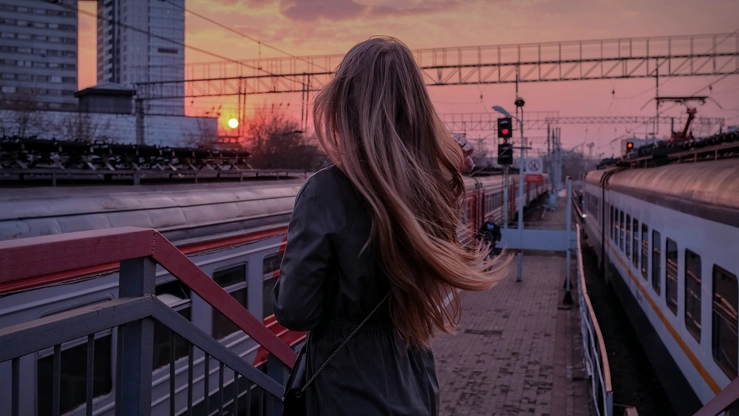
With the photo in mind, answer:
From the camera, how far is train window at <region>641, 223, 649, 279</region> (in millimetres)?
10961

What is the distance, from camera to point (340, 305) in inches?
75.5

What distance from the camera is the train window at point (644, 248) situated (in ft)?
36.0

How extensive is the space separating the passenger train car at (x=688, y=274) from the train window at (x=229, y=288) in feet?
14.7

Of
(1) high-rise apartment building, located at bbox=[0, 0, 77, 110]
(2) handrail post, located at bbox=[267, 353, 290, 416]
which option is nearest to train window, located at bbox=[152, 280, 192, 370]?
(2) handrail post, located at bbox=[267, 353, 290, 416]

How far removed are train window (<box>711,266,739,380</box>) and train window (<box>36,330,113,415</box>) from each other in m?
4.82

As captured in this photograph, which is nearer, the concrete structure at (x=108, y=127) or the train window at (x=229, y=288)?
the train window at (x=229, y=288)

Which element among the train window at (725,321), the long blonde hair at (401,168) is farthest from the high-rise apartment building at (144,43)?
the long blonde hair at (401,168)

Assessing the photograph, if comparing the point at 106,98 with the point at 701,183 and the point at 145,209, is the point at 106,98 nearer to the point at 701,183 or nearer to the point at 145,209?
the point at 145,209

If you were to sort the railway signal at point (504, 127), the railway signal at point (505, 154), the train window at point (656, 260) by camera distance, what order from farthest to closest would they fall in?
1. the railway signal at point (504, 127)
2. the railway signal at point (505, 154)
3. the train window at point (656, 260)

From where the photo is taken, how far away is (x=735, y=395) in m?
2.88

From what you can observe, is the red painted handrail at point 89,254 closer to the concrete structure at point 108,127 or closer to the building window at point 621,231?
the building window at point 621,231

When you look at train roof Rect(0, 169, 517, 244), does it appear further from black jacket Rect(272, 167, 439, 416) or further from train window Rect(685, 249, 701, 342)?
train window Rect(685, 249, 701, 342)

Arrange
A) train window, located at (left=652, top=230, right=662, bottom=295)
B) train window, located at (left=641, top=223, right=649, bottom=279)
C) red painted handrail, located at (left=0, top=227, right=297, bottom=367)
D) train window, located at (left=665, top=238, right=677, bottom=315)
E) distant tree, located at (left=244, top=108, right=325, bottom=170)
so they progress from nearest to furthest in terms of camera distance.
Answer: red painted handrail, located at (left=0, top=227, right=297, bottom=367), train window, located at (left=665, top=238, right=677, bottom=315), train window, located at (left=652, top=230, right=662, bottom=295), train window, located at (left=641, top=223, right=649, bottom=279), distant tree, located at (left=244, top=108, right=325, bottom=170)

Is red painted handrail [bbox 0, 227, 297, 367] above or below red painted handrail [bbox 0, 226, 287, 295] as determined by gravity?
above
